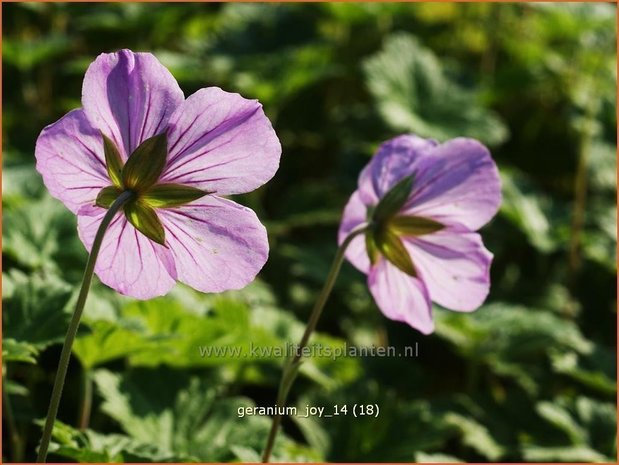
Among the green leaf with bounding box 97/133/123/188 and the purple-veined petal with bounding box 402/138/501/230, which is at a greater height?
the green leaf with bounding box 97/133/123/188

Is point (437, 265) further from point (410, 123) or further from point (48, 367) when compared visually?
point (410, 123)

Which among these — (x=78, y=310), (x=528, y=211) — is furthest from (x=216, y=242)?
(x=528, y=211)

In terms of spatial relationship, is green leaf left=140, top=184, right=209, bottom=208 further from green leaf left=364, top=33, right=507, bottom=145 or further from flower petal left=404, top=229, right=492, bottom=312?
green leaf left=364, top=33, right=507, bottom=145

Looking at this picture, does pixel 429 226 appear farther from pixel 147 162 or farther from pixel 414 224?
pixel 147 162

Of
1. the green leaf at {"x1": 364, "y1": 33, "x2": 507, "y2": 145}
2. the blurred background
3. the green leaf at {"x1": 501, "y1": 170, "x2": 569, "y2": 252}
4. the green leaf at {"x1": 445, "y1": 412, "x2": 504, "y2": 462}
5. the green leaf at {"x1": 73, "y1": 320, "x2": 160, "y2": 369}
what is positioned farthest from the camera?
the green leaf at {"x1": 364, "y1": 33, "x2": 507, "y2": 145}

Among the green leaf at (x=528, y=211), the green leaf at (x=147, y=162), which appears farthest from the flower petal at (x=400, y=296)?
the green leaf at (x=528, y=211)

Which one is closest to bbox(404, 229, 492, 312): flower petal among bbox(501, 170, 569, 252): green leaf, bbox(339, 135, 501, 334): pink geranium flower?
bbox(339, 135, 501, 334): pink geranium flower

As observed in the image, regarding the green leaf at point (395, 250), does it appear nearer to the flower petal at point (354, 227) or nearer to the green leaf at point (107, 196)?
the flower petal at point (354, 227)
